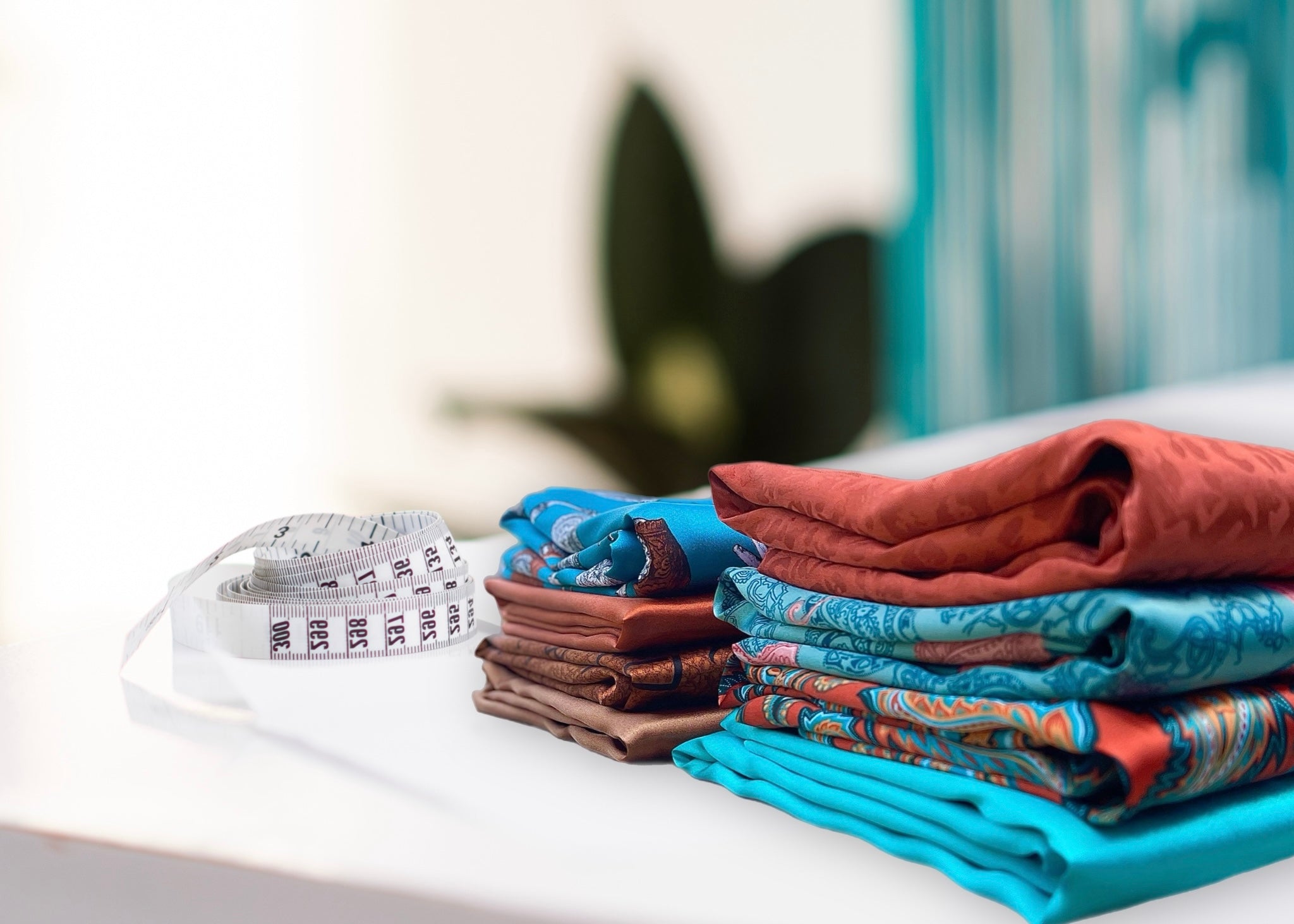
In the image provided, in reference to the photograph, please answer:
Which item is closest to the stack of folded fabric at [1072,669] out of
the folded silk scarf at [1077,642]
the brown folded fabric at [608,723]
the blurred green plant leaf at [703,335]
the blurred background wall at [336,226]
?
the folded silk scarf at [1077,642]

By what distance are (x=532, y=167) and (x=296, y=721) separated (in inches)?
88.7

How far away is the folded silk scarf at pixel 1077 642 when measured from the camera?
445mm

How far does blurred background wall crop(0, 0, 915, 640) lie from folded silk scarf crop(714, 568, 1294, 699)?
6.83 feet

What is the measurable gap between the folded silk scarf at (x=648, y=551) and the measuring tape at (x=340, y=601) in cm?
24

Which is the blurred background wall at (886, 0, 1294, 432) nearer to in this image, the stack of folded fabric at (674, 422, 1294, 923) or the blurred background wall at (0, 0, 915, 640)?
the blurred background wall at (0, 0, 915, 640)

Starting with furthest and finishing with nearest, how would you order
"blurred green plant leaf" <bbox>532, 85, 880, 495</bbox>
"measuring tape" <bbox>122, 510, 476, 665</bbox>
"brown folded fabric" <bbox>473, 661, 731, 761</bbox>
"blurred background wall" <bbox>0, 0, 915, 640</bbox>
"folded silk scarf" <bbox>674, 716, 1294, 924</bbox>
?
"blurred green plant leaf" <bbox>532, 85, 880, 495</bbox>, "blurred background wall" <bbox>0, 0, 915, 640</bbox>, "measuring tape" <bbox>122, 510, 476, 665</bbox>, "brown folded fabric" <bbox>473, 661, 731, 761</bbox>, "folded silk scarf" <bbox>674, 716, 1294, 924</bbox>

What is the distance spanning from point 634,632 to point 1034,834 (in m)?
0.29

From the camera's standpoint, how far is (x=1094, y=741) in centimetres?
44

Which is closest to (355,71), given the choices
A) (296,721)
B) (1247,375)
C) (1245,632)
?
(1247,375)

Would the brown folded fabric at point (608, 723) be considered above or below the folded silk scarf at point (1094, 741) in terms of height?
below

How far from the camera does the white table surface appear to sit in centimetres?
48

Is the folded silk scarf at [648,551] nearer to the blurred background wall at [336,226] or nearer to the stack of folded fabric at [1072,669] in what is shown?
the stack of folded fabric at [1072,669]

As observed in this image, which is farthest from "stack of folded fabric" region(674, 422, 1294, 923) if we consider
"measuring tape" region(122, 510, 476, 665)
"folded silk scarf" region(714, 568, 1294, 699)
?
"measuring tape" region(122, 510, 476, 665)

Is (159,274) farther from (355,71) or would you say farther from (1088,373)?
(1088,373)
